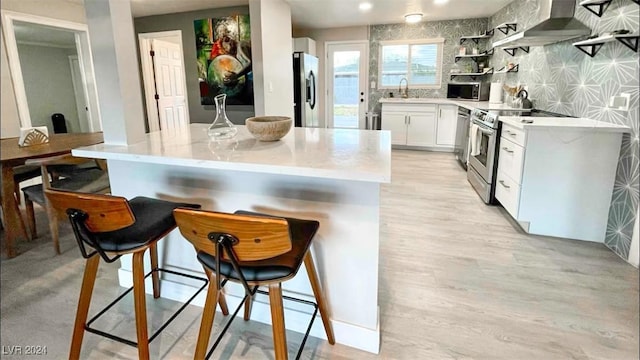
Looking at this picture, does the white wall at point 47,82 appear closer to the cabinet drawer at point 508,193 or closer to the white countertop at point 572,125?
the cabinet drawer at point 508,193

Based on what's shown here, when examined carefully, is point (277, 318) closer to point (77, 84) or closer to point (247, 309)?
point (247, 309)

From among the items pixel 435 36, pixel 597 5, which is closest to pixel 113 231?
pixel 597 5

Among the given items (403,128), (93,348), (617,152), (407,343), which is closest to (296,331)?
(407,343)

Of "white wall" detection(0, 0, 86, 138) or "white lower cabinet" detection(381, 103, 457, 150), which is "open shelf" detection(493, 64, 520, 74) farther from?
"white wall" detection(0, 0, 86, 138)

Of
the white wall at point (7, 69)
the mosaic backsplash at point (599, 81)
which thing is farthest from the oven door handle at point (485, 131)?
the white wall at point (7, 69)

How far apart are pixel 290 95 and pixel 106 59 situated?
3.41 metres

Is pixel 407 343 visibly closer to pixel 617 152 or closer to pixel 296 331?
pixel 296 331

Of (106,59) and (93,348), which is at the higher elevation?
(106,59)

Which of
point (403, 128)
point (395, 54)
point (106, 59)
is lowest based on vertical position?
point (403, 128)

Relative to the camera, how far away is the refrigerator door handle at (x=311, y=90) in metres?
5.84

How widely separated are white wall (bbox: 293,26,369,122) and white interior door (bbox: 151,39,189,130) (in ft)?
7.99

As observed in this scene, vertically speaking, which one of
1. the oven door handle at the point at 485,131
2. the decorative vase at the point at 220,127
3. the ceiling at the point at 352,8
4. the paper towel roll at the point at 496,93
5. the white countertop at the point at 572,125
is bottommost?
the oven door handle at the point at 485,131

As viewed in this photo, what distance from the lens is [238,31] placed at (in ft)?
15.8

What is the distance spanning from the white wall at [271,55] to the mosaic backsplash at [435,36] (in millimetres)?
2329
